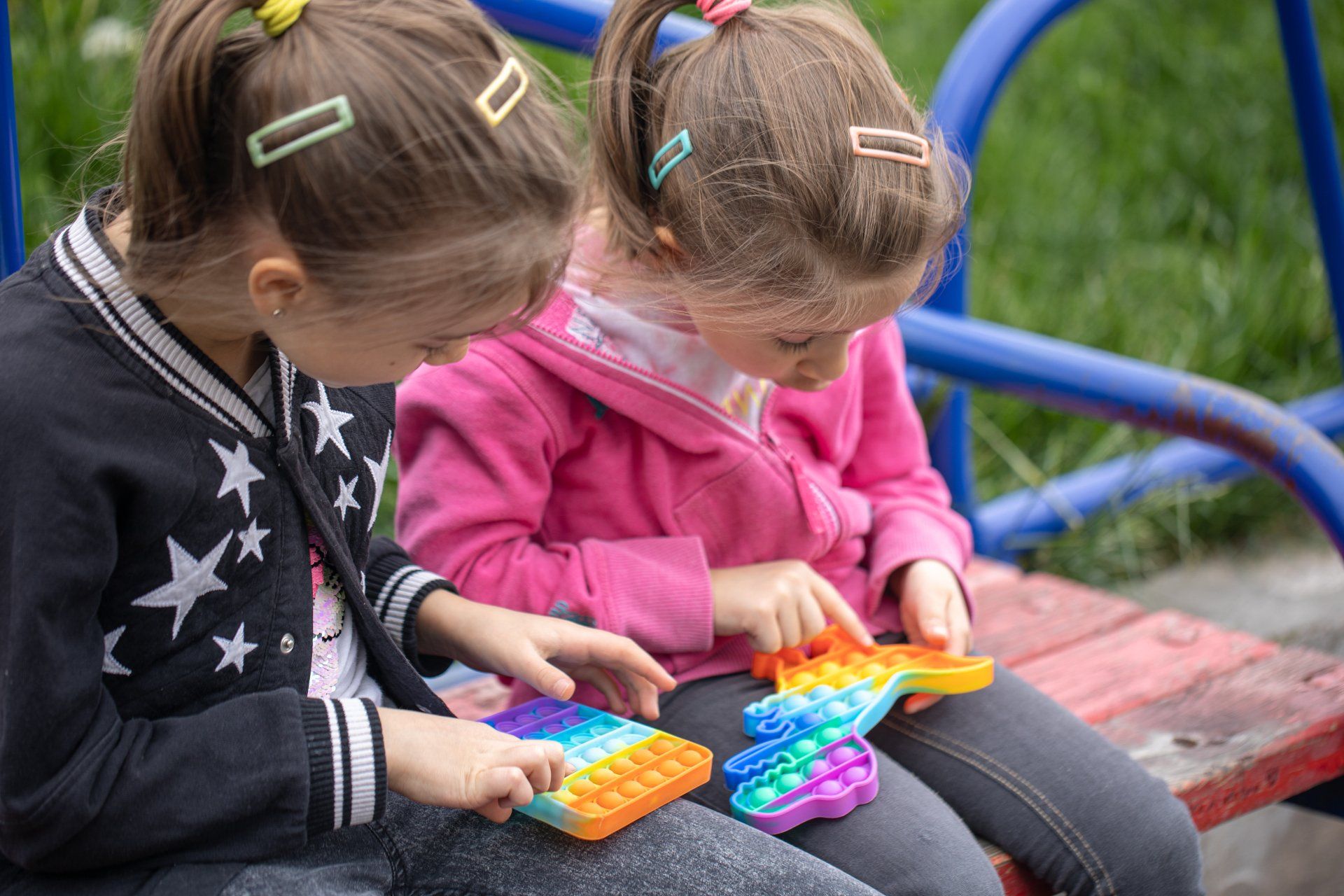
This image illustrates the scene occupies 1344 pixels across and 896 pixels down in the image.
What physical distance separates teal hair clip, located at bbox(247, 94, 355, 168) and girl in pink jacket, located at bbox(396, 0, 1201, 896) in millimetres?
358

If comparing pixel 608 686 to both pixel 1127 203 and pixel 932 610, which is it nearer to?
pixel 932 610

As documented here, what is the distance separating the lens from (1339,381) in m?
2.69

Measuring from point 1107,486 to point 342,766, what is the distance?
1.73 m

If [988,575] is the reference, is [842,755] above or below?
above

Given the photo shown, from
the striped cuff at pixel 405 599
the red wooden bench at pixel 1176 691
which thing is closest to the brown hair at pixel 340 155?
the striped cuff at pixel 405 599

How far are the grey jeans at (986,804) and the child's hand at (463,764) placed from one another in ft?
0.92

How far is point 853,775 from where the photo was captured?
42.9 inches

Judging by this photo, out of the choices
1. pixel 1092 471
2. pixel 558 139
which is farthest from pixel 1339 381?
pixel 558 139

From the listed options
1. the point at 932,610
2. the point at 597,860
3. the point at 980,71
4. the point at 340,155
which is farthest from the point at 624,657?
the point at 980,71

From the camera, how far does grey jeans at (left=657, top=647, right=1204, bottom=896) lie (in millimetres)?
1075

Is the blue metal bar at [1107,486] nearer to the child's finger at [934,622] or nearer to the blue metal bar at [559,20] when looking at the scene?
the child's finger at [934,622]

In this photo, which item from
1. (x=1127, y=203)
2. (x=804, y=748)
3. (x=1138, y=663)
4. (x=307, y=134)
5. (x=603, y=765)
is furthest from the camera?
(x=1127, y=203)

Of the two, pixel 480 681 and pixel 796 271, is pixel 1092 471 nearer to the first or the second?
pixel 480 681

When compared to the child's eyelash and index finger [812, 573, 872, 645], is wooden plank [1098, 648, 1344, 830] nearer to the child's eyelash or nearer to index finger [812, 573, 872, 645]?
index finger [812, 573, 872, 645]
